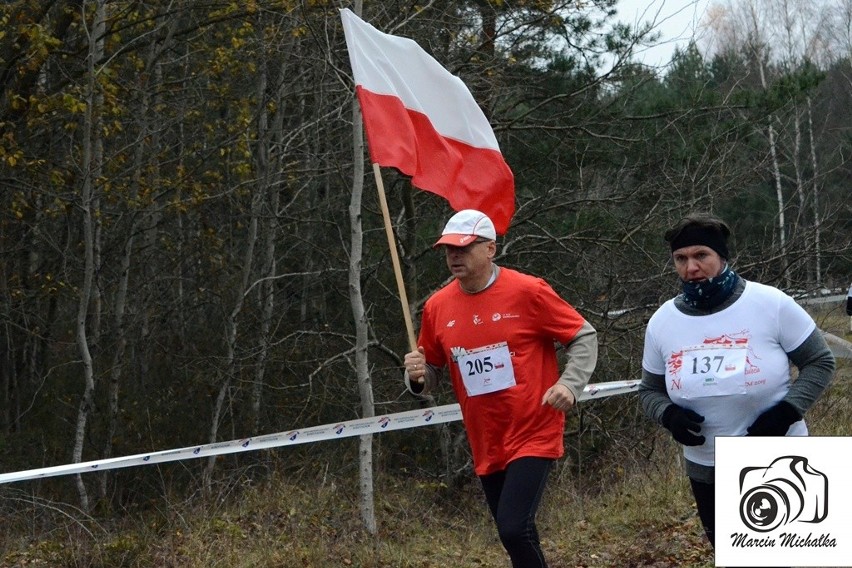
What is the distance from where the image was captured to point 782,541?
426 cm

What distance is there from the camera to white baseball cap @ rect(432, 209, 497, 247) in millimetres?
5191

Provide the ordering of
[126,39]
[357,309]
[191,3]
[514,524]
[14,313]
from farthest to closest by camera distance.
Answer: [14,313] → [126,39] → [191,3] → [357,309] → [514,524]

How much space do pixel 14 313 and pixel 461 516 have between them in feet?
27.5

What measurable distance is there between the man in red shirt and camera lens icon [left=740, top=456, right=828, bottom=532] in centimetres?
97

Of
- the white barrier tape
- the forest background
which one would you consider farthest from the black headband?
the forest background

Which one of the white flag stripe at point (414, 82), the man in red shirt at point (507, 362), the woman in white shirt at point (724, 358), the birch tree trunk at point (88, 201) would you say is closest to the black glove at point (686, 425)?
the woman in white shirt at point (724, 358)

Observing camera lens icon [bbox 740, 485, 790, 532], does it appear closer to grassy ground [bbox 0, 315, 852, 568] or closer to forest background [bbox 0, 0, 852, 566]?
grassy ground [bbox 0, 315, 852, 568]

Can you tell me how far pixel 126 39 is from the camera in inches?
606

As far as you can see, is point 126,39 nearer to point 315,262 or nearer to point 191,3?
point 191,3

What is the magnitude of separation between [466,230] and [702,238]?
3.87 feet

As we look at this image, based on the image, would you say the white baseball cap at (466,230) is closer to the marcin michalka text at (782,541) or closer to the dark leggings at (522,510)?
the dark leggings at (522,510)

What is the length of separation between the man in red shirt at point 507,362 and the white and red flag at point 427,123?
3.64ft


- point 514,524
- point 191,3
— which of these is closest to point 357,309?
point 514,524

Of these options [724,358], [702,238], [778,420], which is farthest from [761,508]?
[702,238]
